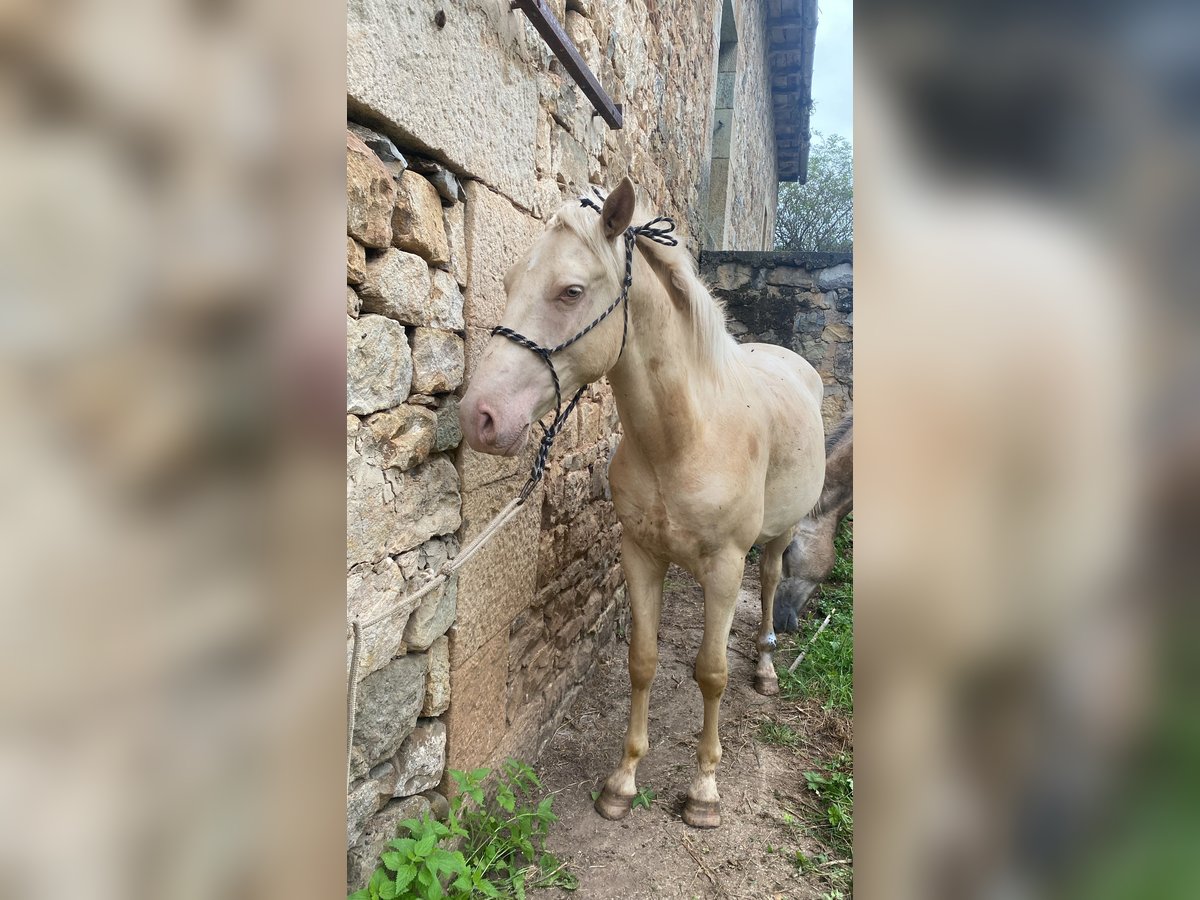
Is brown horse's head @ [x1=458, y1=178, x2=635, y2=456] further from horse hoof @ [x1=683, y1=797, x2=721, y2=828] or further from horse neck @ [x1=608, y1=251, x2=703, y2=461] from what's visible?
horse hoof @ [x1=683, y1=797, x2=721, y2=828]

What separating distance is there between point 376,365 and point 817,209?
864 inches

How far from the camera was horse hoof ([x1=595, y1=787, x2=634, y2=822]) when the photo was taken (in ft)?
7.33

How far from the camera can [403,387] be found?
4.99 ft

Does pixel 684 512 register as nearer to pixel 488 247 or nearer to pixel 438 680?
pixel 438 680

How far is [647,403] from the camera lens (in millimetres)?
2037

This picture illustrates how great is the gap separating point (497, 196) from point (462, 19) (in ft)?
1.46

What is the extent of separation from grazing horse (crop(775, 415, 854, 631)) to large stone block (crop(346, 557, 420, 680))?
2.74 meters

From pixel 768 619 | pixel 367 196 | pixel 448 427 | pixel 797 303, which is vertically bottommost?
pixel 768 619

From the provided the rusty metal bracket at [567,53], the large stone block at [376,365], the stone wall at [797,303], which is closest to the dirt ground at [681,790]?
the large stone block at [376,365]

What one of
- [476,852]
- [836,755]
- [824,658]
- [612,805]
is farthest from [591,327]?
[824,658]
